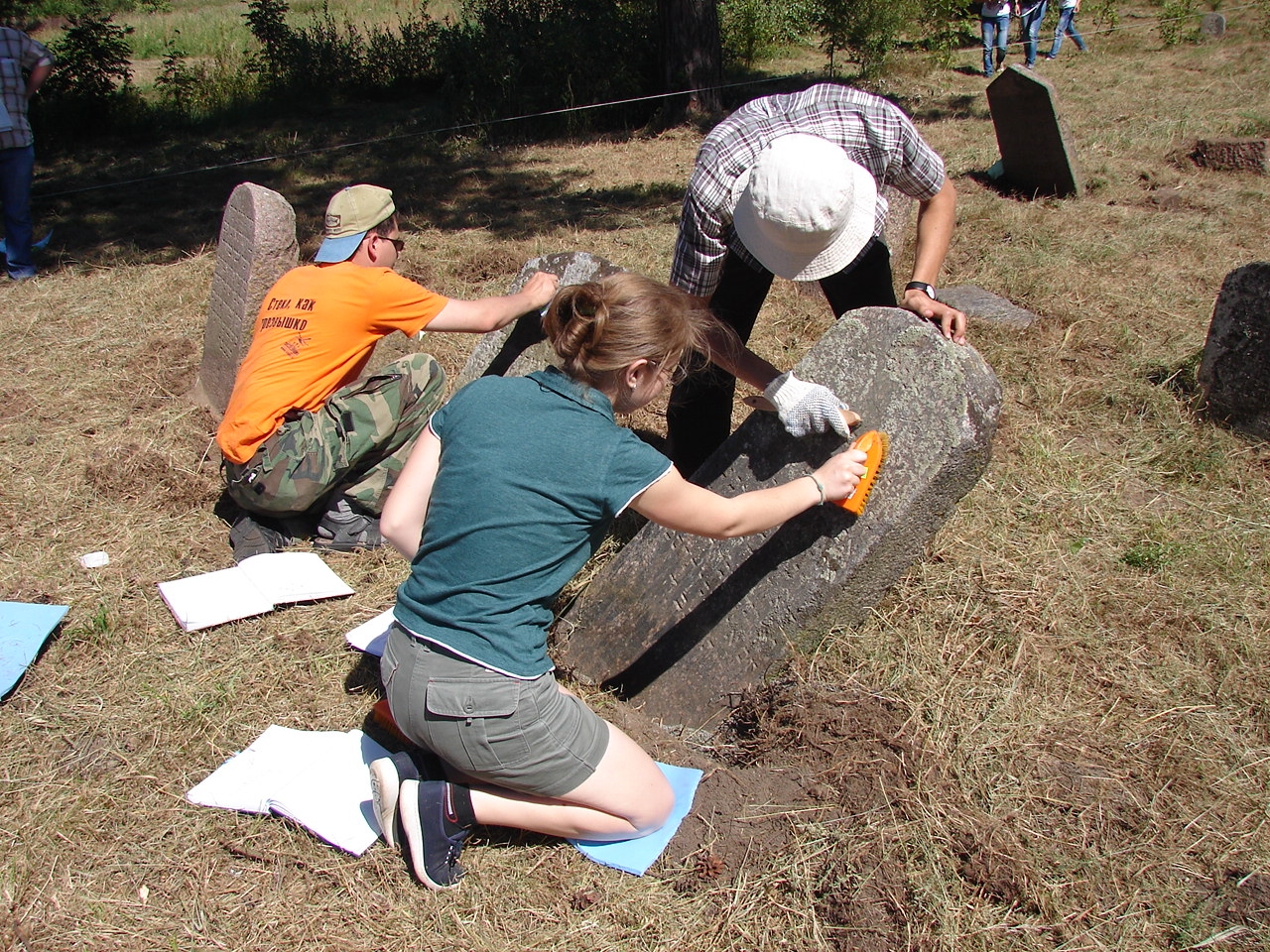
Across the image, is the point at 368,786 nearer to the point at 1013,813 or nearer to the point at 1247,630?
the point at 1013,813

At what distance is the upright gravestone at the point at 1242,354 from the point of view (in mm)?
3914

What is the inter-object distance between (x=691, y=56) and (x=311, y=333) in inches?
337

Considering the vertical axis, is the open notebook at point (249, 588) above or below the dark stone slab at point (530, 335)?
below

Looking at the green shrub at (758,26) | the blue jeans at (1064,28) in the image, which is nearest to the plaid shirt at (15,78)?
the green shrub at (758,26)

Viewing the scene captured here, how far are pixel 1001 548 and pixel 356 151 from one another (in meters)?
8.93

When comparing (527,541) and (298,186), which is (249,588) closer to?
(527,541)

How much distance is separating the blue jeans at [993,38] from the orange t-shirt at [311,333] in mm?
12013

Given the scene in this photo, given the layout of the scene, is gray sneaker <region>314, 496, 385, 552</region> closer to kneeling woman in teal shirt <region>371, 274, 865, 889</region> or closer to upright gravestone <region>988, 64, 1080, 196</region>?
kneeling woman in teal shirt <region>371, 274, 865, 889</region>

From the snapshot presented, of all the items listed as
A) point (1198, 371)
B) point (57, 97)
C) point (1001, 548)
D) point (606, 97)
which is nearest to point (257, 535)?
point (1001, 548)

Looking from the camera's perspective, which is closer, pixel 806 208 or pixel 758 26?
pixel 806 208

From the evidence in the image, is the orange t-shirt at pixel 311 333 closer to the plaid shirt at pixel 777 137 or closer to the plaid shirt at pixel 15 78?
the plaid shirt at pixel 777 137

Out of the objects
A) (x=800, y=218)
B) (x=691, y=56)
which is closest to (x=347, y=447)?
(x=800, y=218)

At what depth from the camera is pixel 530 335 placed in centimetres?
403

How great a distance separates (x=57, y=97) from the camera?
11258 mm
